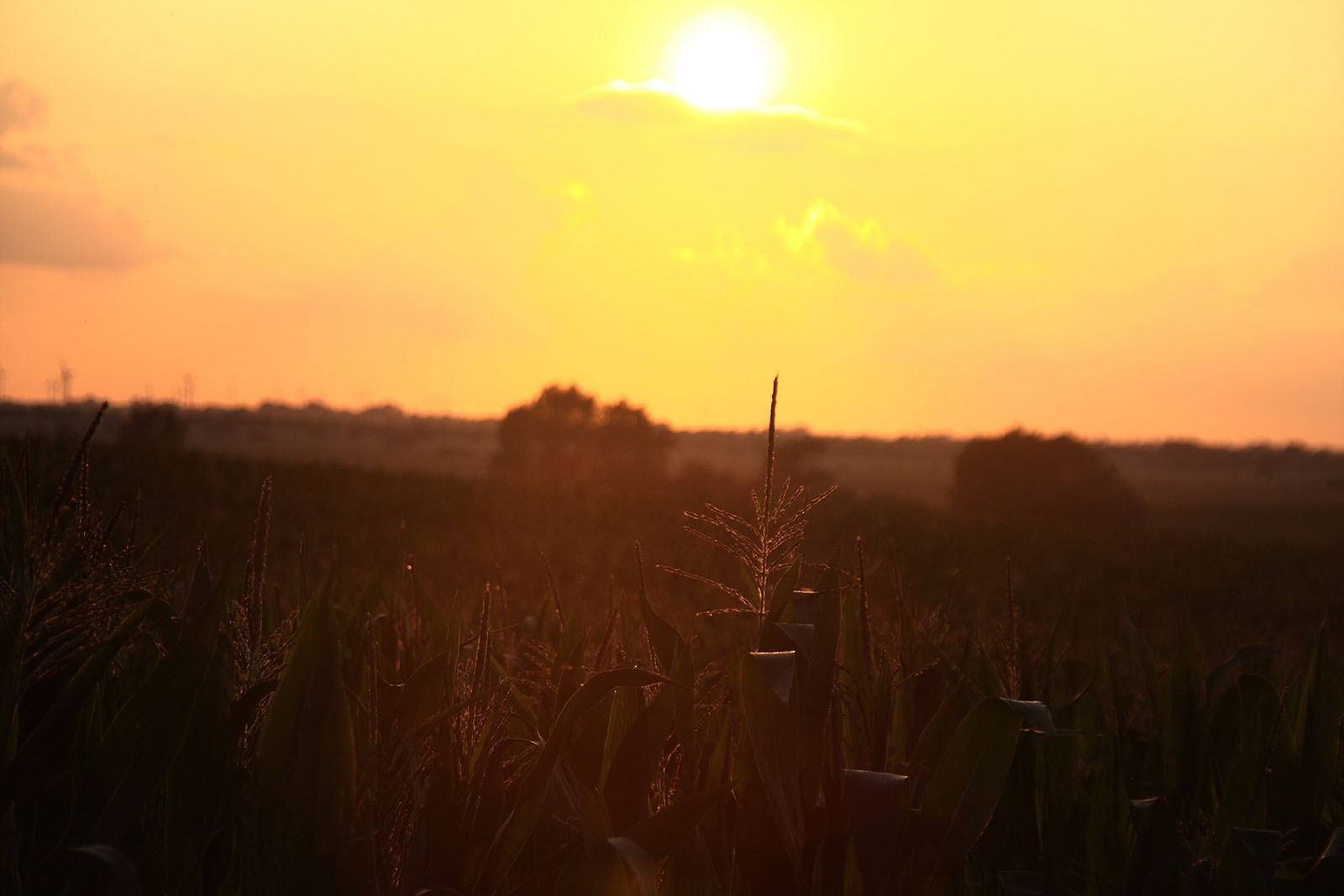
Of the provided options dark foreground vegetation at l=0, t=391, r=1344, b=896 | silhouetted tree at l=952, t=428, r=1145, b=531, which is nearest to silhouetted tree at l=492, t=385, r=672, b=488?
silhouetted tree at l=952, t=428, r=1145, b=531

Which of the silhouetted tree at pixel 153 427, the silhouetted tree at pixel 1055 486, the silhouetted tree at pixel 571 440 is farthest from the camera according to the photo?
the silhouetted tree at pixel 571 440

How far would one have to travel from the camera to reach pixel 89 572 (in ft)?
6.57

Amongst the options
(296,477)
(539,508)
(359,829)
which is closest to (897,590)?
(359,829)

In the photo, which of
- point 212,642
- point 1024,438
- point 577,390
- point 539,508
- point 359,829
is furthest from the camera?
point 577,390

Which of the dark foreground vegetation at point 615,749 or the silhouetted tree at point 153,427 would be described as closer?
the dark foreground vegetation at point 615,749

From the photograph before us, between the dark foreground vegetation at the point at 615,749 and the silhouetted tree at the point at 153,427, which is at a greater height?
the silhouetted tree at the point at 153,427

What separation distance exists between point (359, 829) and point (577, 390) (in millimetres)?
61752

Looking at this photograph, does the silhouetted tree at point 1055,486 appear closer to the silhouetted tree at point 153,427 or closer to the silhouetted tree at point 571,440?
the silhouetted tree at point 571,440

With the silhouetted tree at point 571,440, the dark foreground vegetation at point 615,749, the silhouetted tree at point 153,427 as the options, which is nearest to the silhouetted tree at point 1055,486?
the silhouetted tree at point 571,440

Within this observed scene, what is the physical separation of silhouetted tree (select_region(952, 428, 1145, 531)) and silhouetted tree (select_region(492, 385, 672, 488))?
1835cm

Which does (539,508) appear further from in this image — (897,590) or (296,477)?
(897,590)

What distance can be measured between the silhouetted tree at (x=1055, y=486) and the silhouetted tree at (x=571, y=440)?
18349 mm

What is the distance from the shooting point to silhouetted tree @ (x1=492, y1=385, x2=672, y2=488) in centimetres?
5928

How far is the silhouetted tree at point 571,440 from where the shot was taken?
59281 millimetres
